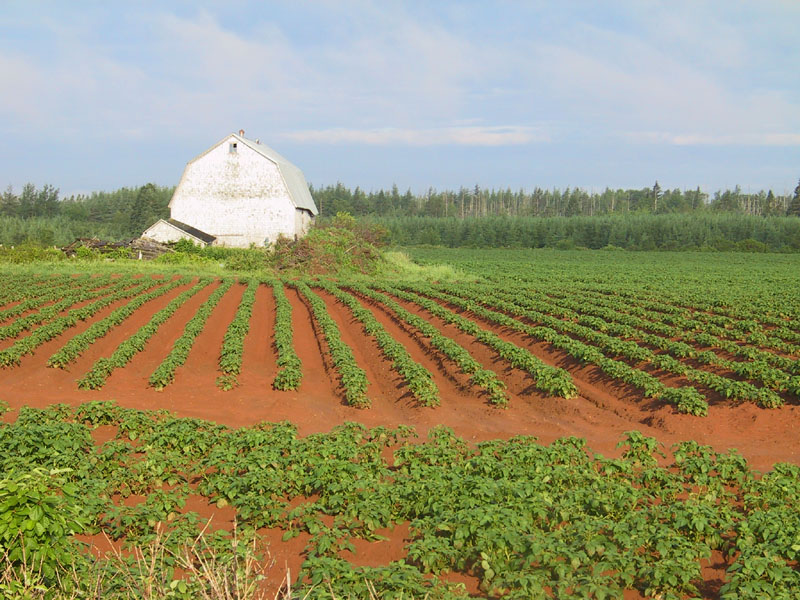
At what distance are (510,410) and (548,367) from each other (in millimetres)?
1694

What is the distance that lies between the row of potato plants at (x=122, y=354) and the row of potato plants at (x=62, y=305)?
2.95 metres

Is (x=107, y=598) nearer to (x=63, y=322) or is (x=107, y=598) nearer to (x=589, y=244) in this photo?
(x=63, y=322)

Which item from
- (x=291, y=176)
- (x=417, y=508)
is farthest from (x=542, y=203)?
(x=417, y=508)

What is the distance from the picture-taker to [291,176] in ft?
169

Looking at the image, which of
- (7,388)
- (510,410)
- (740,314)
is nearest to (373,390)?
(510,410)

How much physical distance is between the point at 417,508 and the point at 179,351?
1037cm

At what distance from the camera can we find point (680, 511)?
646cm

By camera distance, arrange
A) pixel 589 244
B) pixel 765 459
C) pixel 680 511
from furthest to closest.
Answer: pixel 589 244, pixel 765 459, pixel 680 511

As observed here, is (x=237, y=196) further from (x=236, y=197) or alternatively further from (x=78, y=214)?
(x=78, y=214)

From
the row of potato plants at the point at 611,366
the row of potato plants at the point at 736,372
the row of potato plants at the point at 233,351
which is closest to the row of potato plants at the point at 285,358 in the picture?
the row of potato plants at the point at 233,351

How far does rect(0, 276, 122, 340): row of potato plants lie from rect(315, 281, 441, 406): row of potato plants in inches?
349

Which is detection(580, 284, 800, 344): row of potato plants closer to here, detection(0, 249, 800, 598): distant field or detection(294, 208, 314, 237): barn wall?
detection(0, 249, 800, 598): distant field

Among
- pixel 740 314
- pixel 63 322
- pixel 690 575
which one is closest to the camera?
pixel 690 575

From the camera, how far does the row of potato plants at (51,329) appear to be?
1573 cm
